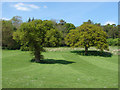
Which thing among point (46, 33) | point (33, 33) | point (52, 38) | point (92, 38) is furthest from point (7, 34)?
point (52, 38)

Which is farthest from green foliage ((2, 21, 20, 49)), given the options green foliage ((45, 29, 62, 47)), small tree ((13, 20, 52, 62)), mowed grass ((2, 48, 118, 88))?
mowed grass ((2, 48, 118, 88))

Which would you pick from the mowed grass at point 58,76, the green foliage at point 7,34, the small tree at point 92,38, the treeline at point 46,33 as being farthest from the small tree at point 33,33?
the green foliage at point 7,34

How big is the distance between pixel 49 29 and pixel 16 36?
4.34 metres

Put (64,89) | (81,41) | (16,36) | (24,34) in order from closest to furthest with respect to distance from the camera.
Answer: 1. (64,89)
2. (24,34)
3. (16,36)
4. (81,41)

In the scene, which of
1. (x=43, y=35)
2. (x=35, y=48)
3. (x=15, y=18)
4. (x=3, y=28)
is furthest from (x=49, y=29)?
(x=15, y=18)

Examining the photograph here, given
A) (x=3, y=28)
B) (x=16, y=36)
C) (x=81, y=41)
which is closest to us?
(x=16, y=36)

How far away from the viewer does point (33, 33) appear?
17.5 m

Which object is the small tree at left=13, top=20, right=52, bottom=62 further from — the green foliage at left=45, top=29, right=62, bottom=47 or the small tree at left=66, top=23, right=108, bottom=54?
the small tree at left=66, top=23, right=108, bottom=54

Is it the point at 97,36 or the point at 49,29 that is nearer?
the point at 49,29

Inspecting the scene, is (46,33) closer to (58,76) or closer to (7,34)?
(58,76)

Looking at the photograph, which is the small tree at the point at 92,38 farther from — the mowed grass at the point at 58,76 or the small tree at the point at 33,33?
the mowed grass at the point at 58,76

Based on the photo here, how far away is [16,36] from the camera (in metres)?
18.5

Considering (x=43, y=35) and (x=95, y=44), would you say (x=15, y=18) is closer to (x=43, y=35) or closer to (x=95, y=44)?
(x=95, y=44)

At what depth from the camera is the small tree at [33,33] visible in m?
17.5
